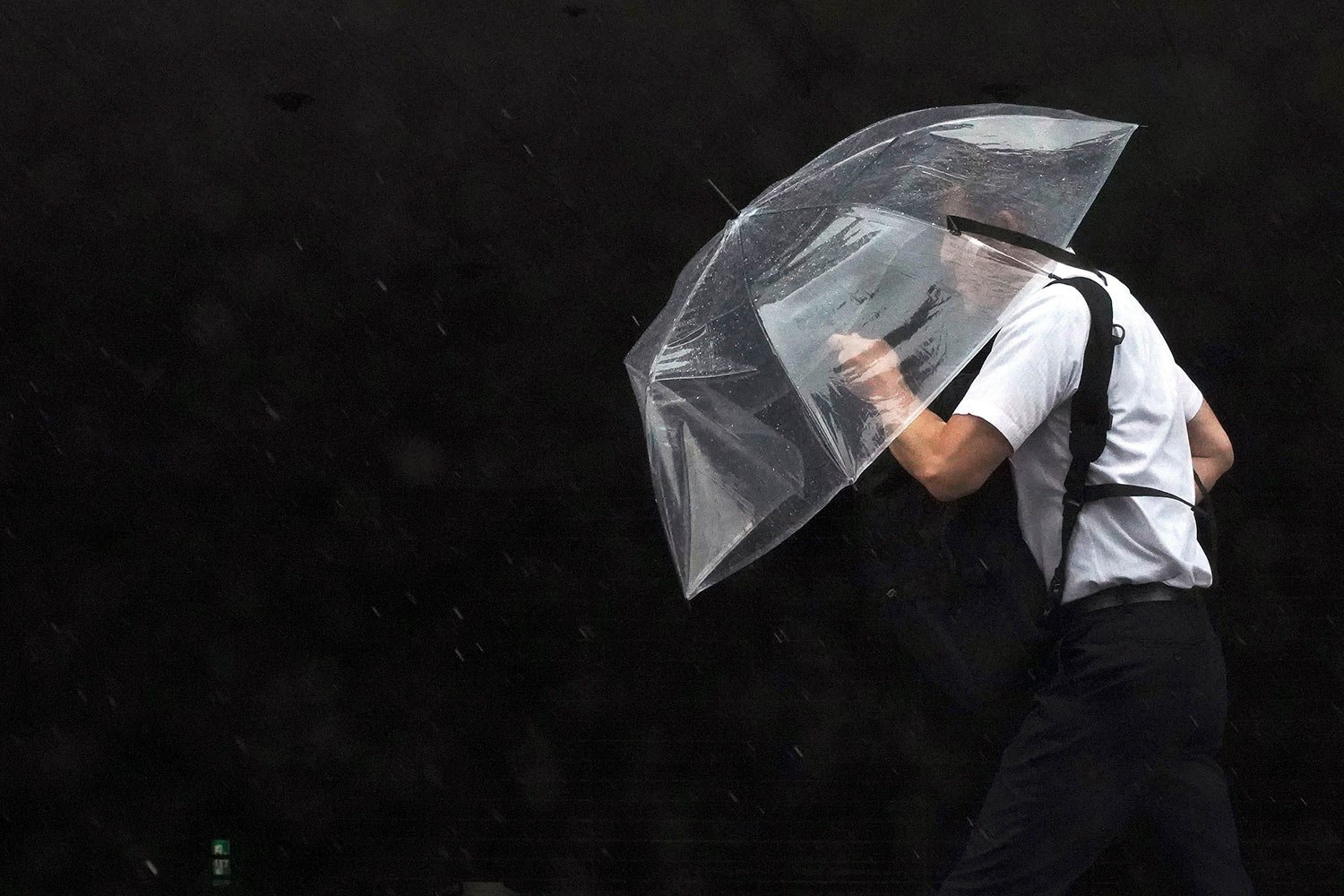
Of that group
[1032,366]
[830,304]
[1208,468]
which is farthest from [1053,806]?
[830,304]

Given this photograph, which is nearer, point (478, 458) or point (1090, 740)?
point (1090, 740)

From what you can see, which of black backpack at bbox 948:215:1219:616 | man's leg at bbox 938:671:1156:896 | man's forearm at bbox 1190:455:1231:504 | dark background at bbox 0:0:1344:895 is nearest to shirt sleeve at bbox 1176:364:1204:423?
man's forearm at bbox 1190:455:1231:504

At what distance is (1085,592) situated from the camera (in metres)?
3.28

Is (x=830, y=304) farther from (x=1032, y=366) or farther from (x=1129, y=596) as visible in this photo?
(x=1129, y=596)

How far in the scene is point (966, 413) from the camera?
10.4 ft

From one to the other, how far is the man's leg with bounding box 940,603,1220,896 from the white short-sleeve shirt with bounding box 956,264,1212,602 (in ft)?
0.36

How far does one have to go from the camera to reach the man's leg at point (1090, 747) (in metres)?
3.22

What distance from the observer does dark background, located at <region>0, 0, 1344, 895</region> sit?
19.1 ft

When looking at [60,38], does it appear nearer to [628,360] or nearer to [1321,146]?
[628,360]

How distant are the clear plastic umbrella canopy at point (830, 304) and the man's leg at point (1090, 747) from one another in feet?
2.10

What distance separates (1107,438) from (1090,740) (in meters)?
0.63

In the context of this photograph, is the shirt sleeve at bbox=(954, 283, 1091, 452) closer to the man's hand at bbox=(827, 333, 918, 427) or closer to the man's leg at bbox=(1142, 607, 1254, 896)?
the man's hand at bbox=(827, 333, 918, 427)

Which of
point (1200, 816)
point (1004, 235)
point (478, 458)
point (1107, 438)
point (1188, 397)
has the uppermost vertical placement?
point (1004, 235)

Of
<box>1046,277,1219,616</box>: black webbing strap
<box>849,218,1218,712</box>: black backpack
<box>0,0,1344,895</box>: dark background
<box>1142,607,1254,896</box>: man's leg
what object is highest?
<box>1046,277,1219,616</box>: black webbing strap
